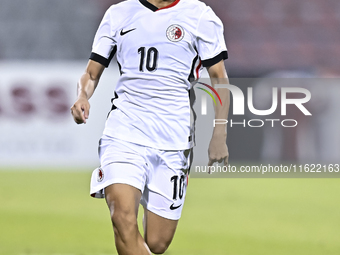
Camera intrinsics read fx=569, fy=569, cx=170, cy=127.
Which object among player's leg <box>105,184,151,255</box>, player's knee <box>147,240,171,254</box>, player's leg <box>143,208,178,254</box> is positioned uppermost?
player's leg <box>105,184,151,255</box>

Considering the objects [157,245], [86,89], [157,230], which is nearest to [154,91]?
[86,89]

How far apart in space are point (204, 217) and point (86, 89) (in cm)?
289

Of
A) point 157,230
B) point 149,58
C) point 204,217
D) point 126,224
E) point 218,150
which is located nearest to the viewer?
point 126,224

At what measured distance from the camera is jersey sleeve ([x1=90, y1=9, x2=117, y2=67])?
302 centimetres

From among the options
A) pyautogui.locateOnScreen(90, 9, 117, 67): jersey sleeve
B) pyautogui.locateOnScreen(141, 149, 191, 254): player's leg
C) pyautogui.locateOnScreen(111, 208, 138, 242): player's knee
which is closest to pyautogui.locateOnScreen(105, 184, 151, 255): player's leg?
pyautogui.locateOnScreen(111, 208, 138, 242): player's knee

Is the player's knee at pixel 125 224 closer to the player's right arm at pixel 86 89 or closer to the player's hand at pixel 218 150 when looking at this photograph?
the player's right arm at pixel 86 89

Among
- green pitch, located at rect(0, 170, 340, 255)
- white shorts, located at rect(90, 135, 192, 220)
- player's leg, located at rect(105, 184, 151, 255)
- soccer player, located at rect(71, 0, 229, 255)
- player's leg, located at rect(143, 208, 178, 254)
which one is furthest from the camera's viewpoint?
green pitch, located at rect(0, 170, 340, 255)

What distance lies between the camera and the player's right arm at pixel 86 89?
8.74 feet

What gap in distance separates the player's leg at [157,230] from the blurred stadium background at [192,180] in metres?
0.84

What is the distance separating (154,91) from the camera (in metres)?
2.89

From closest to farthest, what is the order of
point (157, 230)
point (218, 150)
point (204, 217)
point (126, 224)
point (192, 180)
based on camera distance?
point (126, 224) → point (218, 150) → point (157, 230) → point (204, 217) → point (192, 180)

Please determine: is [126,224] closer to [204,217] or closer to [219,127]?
[219,127]

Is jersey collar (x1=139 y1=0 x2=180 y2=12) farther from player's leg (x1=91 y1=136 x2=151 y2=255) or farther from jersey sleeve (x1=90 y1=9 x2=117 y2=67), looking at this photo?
player's leg (x1=91 y1=136 x2=151 y2=255)

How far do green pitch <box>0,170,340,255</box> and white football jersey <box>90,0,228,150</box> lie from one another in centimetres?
138
